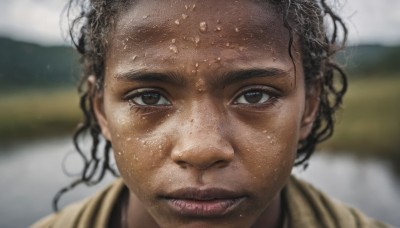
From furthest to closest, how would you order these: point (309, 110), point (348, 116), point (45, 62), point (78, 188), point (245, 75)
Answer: point (348, 116) → point (78, 188) → point (45, 62) → point (309, 110) → point (245, 75)

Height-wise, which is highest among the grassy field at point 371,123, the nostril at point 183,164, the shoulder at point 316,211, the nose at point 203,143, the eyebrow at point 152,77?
the eyebrow at point 152,77

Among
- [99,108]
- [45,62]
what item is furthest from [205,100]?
[45,62]

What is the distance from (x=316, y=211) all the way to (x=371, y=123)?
7.11 metres

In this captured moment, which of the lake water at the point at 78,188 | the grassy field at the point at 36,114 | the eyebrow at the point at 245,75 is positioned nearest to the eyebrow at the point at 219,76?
the eyebrow at the point at 245,75

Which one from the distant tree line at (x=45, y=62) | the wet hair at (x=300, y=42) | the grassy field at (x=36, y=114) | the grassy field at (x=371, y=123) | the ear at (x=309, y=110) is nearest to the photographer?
the wet hair at (x=300, y=42)

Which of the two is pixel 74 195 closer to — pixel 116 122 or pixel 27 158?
pixel 27 158

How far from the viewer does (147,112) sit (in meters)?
1.49

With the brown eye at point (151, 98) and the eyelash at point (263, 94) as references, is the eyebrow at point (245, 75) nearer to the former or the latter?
the eyelash at point (263, 94)

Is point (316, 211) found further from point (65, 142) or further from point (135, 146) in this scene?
point (65, 142)

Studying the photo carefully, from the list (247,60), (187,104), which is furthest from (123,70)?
(247,60)

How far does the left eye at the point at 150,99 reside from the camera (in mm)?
1478

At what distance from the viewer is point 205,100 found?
4.52 feet

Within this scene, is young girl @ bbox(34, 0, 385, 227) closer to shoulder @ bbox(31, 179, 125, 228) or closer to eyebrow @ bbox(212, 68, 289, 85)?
eyebrow @ bbox(212, 68, 289, 85)

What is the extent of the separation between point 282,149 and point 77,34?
111 cm
